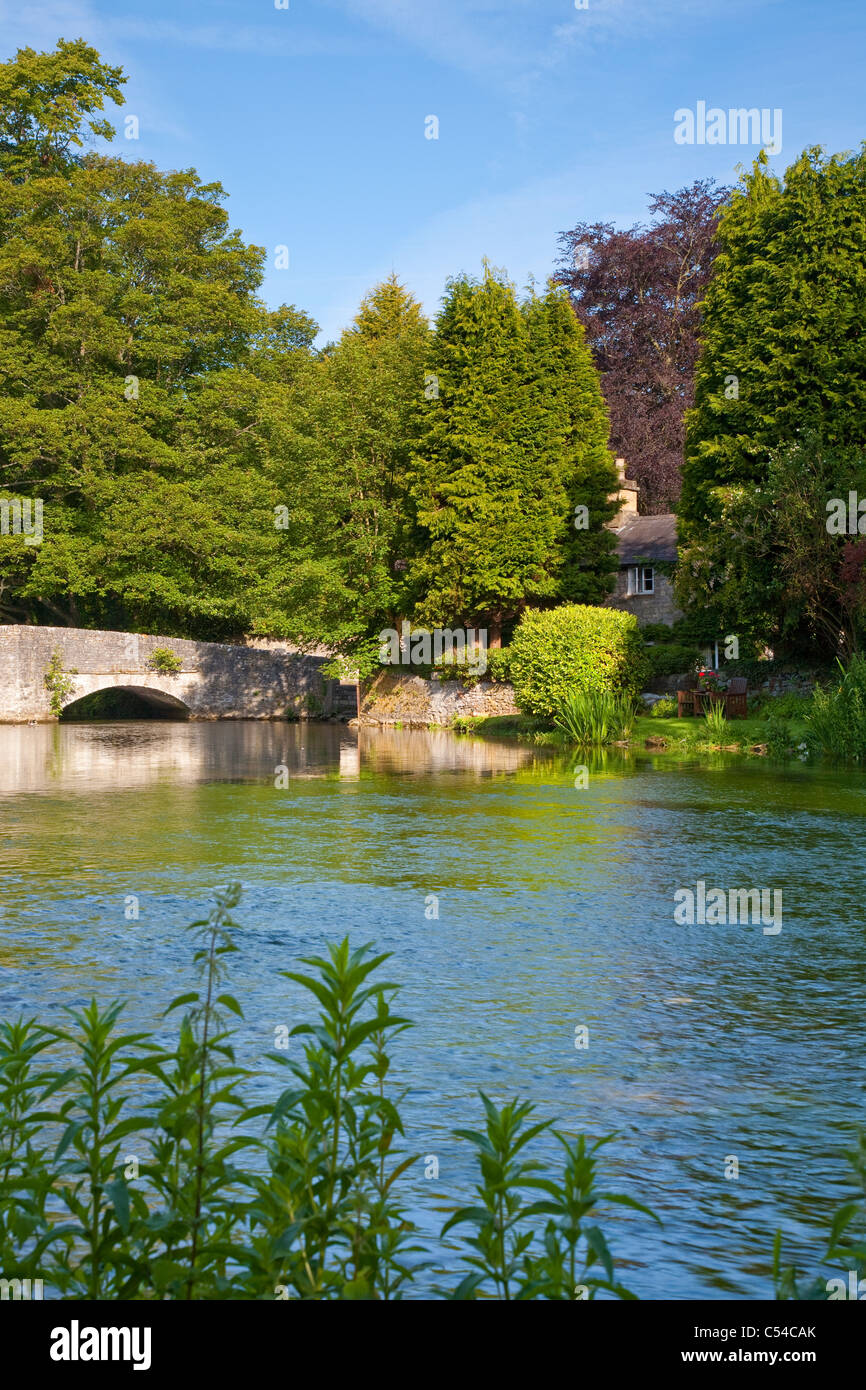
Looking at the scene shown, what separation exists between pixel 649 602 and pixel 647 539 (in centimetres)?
197

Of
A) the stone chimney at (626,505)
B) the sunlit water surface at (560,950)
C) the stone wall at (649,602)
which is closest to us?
the sunlit water surface at (560,950)

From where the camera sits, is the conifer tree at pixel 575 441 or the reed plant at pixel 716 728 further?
the conifer tree at pixel 575 441

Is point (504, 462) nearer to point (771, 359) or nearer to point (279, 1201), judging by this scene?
point (771, 359)

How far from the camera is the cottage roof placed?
36.5m

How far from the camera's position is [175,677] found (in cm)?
3631

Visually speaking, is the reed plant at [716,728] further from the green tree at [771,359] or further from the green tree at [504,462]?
the green tree at [504,462]

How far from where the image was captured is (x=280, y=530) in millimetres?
38594

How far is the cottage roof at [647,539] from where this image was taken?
3650 cm

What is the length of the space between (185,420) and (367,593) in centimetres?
1217

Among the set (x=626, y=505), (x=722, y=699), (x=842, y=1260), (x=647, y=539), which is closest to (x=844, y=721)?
(x=722, y=699)

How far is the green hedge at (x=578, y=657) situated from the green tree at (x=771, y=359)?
236 cm

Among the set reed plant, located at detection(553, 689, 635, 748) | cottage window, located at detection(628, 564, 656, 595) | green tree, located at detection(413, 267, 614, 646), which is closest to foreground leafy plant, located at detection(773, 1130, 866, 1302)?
reed plant, located at detection(553, 689, 635, 748)

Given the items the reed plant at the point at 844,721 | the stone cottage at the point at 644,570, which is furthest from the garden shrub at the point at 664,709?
the stone cottage at the point at 644,570
